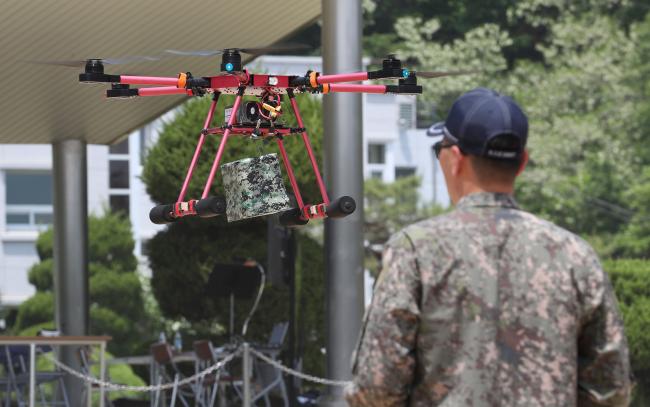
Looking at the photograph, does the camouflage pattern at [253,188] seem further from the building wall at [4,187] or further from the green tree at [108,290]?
the building wall at [4,187]

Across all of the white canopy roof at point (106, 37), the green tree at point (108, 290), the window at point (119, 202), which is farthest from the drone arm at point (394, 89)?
the window at point (119, 202)

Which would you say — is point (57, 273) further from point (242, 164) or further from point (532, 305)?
point (532, 305)

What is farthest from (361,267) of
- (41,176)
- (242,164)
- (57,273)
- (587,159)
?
(41,176)

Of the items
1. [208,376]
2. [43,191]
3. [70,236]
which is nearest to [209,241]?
[70,236]

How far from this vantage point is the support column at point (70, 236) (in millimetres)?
15812

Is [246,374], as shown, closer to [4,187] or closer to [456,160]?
[456,160]

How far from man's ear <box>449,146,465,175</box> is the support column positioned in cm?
1299

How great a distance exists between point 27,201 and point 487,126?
107 ft

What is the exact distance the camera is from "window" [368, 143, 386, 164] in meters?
38.3

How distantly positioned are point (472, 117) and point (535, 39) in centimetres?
3777

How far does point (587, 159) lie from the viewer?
31266 millimetres

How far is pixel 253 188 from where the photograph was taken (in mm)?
9414

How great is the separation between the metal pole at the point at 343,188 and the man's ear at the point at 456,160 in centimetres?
811

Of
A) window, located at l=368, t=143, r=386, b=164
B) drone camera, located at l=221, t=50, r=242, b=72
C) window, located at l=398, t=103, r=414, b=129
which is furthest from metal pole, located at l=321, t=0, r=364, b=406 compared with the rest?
window, located at l=398, t=103, r=414, b=129
